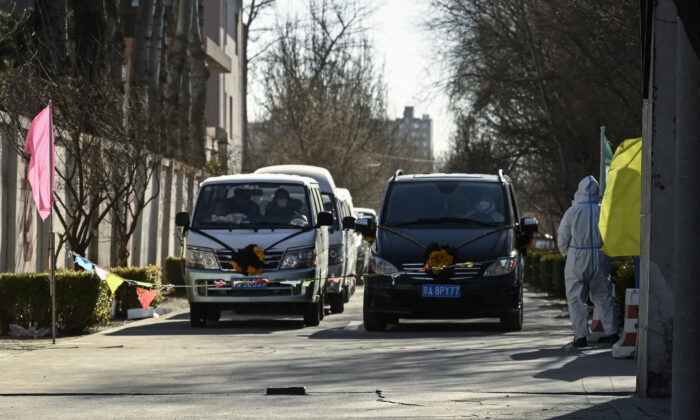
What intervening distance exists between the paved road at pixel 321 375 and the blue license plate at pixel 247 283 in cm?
65

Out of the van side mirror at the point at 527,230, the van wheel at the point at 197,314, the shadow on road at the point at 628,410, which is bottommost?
the van wheel at the point at 197,314

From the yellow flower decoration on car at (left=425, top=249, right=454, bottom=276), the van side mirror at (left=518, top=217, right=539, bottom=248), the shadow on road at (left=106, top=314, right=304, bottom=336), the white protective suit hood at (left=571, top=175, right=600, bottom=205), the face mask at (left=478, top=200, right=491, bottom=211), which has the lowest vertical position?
the shadow on road at (left=106, top=314, right=304, bottom=336)

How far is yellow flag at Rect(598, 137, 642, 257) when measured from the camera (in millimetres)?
13930

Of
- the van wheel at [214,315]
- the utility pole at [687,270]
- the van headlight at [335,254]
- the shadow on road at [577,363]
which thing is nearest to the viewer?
the utility pole at [687,270]

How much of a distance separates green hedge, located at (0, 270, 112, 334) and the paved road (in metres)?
0.45

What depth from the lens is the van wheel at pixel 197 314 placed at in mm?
19828

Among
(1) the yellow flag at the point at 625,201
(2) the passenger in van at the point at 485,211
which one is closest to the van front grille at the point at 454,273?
(2) the passenger in van at the point at 485,211

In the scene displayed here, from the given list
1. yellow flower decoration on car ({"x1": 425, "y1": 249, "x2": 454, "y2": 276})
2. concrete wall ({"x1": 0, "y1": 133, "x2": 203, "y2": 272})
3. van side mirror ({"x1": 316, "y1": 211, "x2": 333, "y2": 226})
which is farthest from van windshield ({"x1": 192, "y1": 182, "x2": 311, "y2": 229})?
concrete wall ({"x1": 0, "y1": 133, "x2": 203, "y2": 272})

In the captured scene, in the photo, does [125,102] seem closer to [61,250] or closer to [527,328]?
[61,250]

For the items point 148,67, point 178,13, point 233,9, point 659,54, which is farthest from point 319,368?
point 233,9

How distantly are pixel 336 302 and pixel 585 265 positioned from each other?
28.6ft

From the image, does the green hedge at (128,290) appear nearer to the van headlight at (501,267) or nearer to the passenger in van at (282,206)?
the passenger in van at (282,206)

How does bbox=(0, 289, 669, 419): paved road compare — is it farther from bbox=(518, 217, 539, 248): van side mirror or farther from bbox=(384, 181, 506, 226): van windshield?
bbox=(384, 181, 506, 226): van windshield

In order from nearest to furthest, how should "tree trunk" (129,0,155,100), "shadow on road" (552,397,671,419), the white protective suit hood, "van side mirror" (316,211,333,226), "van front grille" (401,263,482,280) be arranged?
"shadow on road" (552,397,671,419), the white protective suit hood, "van front grille" (401,263,482,280), "van side mirror" (316,211,333,226), "tree trunk" (129,0,155,100)
